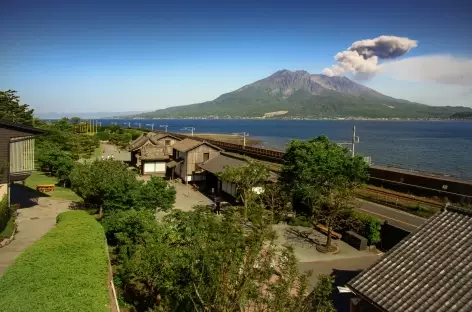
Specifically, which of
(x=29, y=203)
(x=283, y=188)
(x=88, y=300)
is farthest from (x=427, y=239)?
(x=29, y=203)

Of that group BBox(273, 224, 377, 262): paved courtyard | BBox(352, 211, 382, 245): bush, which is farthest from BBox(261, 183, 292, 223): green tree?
BBox(352, 211, 382, 245): bush

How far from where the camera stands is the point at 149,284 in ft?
43.7

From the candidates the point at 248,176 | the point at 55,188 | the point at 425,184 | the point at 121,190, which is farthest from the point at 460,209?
the point at 55,188

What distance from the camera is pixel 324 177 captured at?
21125 millimetres

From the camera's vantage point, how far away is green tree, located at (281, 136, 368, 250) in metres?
19.8

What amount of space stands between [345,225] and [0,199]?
20.0 metres

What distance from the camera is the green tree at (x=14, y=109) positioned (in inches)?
2040

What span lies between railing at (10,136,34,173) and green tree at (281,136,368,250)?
16.6 meters

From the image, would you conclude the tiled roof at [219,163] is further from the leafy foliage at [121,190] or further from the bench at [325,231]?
the leafy foliage at [121,190]

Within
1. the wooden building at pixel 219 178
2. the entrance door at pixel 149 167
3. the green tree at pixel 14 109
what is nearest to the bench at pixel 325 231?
the wooden building at pixel 219 178

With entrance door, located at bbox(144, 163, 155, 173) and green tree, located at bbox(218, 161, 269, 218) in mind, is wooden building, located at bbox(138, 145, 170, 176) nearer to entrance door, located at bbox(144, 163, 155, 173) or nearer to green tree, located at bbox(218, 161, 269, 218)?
entrance door, located at bbox(144, 163, 155, 173)

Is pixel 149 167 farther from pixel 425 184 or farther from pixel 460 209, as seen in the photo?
pixel 460 209

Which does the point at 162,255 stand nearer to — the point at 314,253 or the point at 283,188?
the point at 314,253

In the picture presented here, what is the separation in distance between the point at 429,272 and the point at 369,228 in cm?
1180
